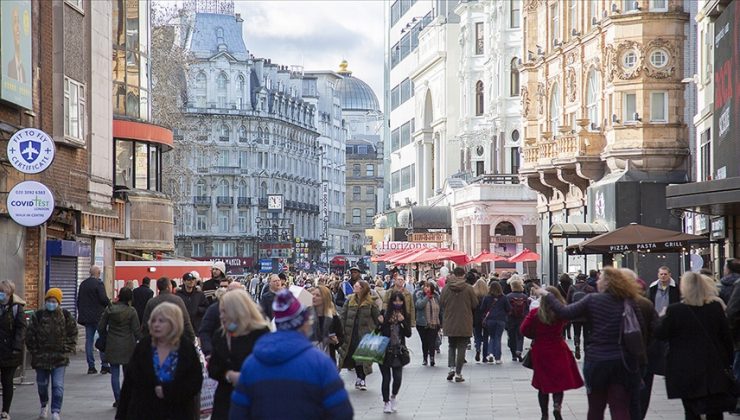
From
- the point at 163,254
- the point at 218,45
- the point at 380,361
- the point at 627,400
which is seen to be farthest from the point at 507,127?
the point at 218,45

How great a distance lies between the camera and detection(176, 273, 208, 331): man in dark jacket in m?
19.7

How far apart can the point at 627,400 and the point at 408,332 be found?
7.20 m

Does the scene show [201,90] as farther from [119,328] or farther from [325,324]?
[325,324]

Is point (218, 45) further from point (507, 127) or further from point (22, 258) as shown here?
point (22, 258)

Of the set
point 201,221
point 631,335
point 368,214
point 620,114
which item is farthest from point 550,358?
point 368,214

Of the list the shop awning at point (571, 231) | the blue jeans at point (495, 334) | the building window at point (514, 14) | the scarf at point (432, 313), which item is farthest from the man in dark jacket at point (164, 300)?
the building window at point (514, 14)

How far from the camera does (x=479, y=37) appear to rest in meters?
72.8

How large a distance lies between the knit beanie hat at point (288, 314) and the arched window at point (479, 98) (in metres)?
65.4

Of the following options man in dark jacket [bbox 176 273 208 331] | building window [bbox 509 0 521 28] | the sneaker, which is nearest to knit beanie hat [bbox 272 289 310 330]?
the sneaker

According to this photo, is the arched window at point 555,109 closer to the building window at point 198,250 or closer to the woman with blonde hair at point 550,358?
the woman with blonde hair at point 550,358

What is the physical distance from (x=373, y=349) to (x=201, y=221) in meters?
122

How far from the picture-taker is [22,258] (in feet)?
82.3

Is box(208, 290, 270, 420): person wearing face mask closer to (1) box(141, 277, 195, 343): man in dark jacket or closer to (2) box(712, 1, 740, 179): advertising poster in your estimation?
(1) box(141, 277, 195, 343): man in dark jacket

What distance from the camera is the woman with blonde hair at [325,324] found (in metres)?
16.9
